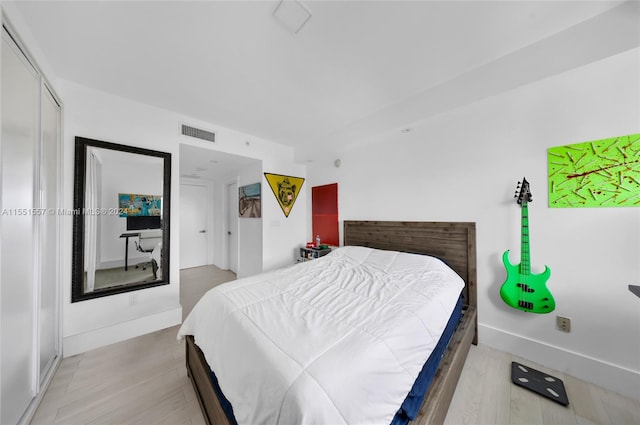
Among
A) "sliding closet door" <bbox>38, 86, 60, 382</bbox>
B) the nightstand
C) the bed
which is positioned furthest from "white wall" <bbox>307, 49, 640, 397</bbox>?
"sliding closet door" <bbox>38, 86, 60, 382</bbox>

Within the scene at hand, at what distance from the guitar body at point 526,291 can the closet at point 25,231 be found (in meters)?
3.40

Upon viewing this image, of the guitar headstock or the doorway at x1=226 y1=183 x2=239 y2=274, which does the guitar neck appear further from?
the doorway at x1=226 y1=183 x2=239 y2=274

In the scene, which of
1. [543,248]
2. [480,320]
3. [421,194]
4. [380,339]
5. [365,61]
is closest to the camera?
[380,339]

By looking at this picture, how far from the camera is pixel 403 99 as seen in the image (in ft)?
7.00

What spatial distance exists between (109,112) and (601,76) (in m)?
4.32

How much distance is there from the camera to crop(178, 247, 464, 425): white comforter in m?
0.77

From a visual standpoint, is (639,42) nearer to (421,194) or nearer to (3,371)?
(421,194)

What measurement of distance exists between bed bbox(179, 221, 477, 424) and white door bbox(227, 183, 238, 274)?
2639mm

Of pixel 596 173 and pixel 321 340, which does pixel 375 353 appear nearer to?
pixel 321 340

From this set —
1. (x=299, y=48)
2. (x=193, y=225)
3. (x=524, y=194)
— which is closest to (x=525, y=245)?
(x=524, y=194)

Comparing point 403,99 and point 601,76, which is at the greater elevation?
point 403,99

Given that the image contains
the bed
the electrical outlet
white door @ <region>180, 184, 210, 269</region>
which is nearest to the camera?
the bed

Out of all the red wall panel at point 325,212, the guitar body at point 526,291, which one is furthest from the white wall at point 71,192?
the guitar body at point 526,291

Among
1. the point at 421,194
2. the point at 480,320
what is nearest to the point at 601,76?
the point at 421,194
